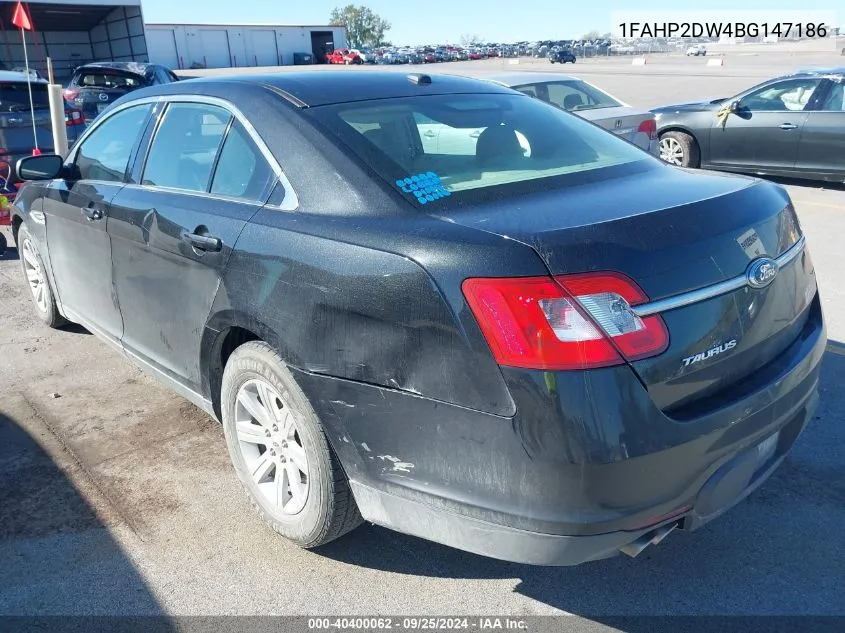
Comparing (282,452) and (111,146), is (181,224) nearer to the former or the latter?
(282,452)

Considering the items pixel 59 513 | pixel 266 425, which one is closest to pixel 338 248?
pixel 266 425

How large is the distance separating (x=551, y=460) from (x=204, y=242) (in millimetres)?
1633

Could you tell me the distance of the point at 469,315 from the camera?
2088 mm

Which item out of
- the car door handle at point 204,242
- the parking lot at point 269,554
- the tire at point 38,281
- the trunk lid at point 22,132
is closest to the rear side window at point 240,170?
the car door handle at point 204,242

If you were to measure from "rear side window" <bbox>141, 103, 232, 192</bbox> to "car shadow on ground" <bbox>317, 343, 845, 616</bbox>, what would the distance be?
5.41ft

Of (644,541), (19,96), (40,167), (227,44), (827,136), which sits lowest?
(644,541)

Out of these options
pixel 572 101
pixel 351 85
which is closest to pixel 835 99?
pixel 572 101

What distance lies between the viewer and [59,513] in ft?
10.5

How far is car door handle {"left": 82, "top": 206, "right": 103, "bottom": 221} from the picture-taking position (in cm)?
377

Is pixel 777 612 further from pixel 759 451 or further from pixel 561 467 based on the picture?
pixel 561 467

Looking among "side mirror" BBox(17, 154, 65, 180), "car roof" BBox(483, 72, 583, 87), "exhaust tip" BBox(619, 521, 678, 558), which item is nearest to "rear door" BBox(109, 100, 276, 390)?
"side mirror" BBox(17, 154, 65, 180)

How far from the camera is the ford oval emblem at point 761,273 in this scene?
2322mm

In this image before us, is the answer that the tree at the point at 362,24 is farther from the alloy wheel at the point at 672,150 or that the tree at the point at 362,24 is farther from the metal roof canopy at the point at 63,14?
the alloy wheel at the point at 672,150

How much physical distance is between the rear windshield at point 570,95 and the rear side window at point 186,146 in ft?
20.2
